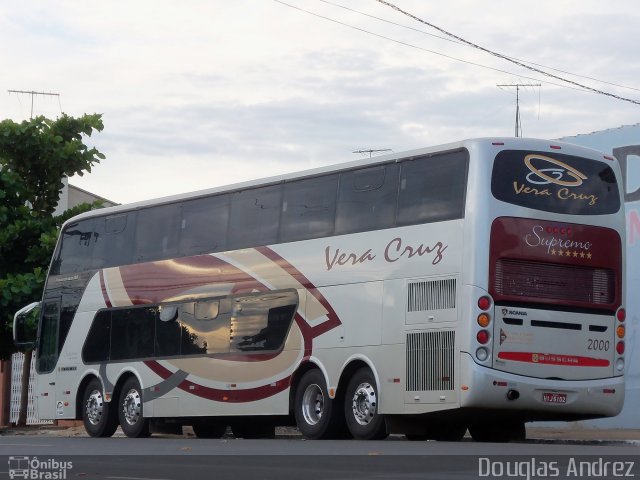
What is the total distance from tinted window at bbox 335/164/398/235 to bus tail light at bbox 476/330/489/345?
7.44 ft

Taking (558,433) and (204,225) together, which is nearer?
(204,225)

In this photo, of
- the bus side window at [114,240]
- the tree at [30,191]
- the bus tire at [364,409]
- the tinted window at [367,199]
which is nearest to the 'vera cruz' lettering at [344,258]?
the tinted window at [367,199]

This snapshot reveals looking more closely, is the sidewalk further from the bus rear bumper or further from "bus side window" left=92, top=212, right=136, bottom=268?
"bus side window" left=92, top=212, right=136, bottom=268

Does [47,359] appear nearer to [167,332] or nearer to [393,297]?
[167,332]

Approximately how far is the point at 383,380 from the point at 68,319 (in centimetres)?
953

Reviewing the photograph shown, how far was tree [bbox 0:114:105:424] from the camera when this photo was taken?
33.9 meters

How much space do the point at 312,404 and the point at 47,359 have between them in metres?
8.58

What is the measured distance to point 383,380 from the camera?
19531 millimetres

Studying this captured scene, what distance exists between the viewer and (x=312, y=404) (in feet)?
69.0

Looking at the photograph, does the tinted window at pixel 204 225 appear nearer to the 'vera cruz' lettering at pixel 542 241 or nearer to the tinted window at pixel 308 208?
the tinted window at pixel 308 208

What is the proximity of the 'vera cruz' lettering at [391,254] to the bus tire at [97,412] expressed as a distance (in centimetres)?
687

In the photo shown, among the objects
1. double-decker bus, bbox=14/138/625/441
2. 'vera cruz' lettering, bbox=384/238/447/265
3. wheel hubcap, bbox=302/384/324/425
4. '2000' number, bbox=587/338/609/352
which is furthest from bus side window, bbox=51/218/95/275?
'2000' number, bbox=587/338/609/352
